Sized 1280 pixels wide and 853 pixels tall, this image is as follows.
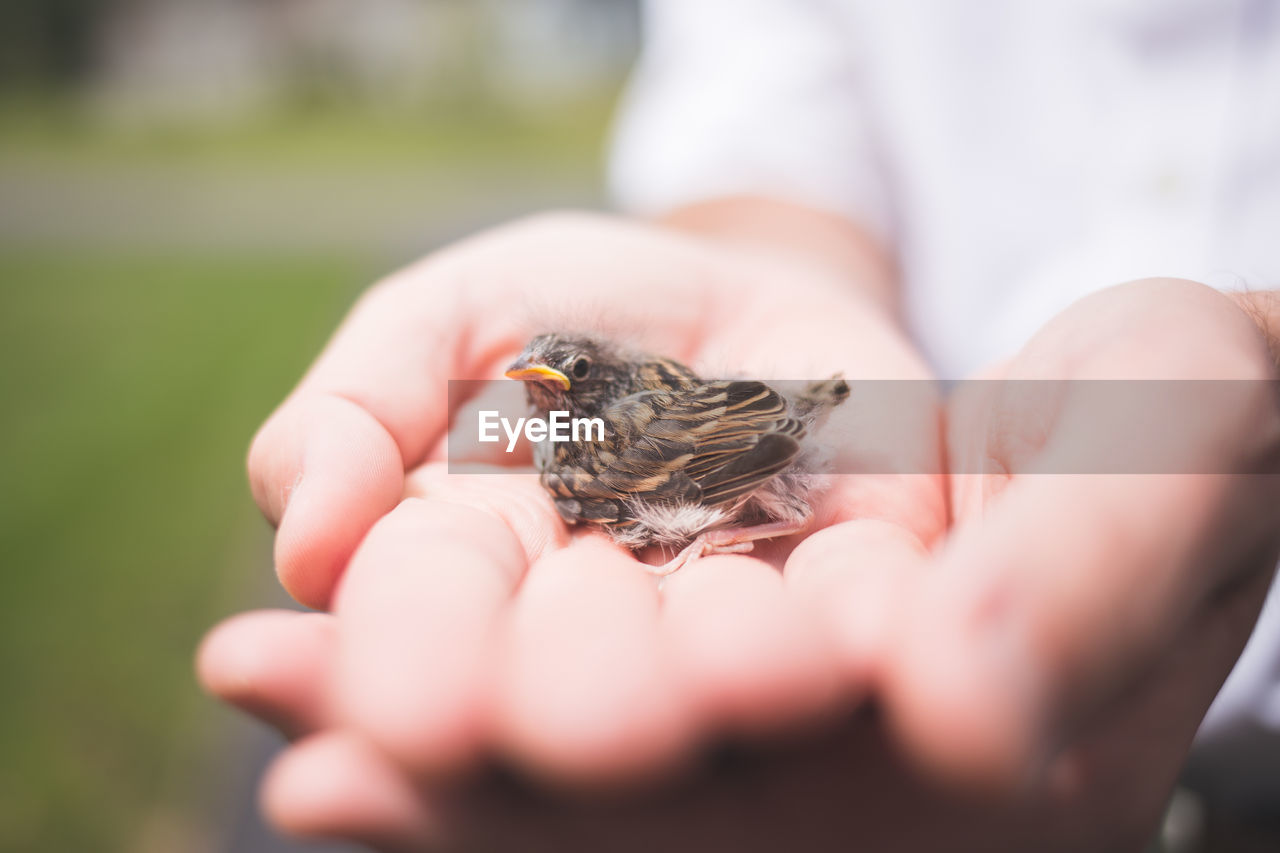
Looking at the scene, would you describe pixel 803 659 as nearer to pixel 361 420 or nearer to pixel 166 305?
pixel 361 420

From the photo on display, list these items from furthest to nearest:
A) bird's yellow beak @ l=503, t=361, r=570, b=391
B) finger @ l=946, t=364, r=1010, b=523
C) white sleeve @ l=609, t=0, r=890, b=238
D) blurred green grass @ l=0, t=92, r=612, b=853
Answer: blurred green grass @ l=0, t=92, r=612, b=853 < white sleeve @ l=609, t=0, r=890, b=238 < bird's yellow beak @ l=503, t=361, r=570, b=391 < finger @ l=946, t=364, r=1010, b=523

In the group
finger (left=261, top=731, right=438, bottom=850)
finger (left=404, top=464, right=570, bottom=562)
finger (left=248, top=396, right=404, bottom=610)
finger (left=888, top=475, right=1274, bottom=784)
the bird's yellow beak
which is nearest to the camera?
finger (left=888, top=475, right=1274, bottom=784)

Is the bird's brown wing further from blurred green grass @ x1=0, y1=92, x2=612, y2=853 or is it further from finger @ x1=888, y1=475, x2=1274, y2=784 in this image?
blurred green grass @ x1=0, y1=92, x2=612, y2=853

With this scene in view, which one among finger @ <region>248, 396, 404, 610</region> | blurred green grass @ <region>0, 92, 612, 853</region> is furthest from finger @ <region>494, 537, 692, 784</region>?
blurred green grass @ <region>0, 92, 612, 853</region>

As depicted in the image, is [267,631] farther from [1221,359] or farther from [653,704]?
[1221,359]

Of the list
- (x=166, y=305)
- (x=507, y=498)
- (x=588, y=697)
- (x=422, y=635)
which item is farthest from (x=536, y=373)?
(x=166, y=305)

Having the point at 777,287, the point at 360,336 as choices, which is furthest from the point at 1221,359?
the point at 360,336

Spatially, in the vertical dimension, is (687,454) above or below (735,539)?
above
